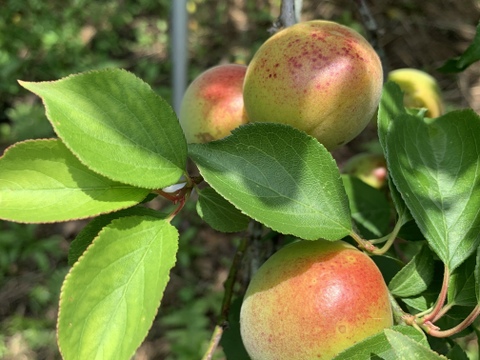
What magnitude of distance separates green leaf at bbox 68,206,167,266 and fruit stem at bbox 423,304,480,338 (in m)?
0.34

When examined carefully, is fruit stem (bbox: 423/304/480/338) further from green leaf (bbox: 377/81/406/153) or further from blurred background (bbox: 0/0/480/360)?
blurred background (bbox: 0/0/480/360)

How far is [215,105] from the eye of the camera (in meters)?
0.83

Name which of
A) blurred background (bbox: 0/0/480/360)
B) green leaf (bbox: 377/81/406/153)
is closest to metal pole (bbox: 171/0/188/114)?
blurred background (bbox: 0/0/480/360)

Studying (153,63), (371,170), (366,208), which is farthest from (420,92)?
(153,63)

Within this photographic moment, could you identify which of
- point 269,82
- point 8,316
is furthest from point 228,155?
point 8,316

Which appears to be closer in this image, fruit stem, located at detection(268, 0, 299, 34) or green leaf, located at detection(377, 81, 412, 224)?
green leaf, located at detection(377, 81, 412, 224)

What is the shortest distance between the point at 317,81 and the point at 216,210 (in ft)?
0.68

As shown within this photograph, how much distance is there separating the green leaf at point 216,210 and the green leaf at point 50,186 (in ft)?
0.35

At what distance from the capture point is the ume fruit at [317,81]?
66 cm

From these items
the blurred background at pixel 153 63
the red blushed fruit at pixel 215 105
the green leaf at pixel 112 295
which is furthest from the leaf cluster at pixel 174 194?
the blurred background at pixel 153 63

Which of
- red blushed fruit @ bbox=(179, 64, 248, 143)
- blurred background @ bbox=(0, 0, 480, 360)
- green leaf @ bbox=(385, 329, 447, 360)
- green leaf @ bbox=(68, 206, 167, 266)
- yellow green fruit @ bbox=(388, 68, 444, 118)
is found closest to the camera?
green leaf @ bbox=(385, 329, 447, 360)

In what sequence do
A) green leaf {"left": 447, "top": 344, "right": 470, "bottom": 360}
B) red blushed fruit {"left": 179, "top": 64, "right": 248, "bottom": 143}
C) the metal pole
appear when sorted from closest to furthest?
green leaf {"left": 447, "top": 344, "right": 470, "bottom": 360} → red blushed fruit {"left": 179, "top": 64, "right": 248, "bottom": 143} → the metal pole

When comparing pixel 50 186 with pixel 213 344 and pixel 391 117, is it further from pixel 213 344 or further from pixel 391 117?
pixel 391 117

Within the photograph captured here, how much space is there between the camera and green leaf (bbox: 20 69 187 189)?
526 mm
